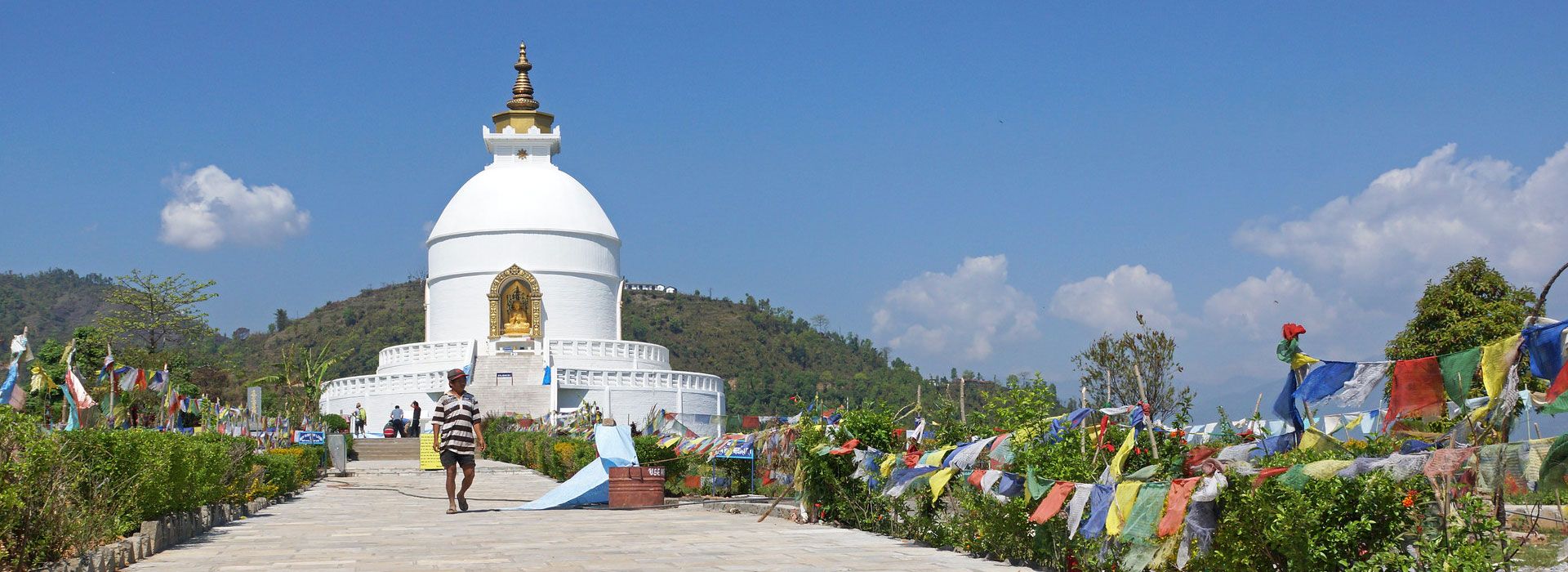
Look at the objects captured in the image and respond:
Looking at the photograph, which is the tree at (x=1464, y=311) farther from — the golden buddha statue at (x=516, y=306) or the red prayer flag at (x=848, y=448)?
the golden buddha statue at (x=516, y=306)

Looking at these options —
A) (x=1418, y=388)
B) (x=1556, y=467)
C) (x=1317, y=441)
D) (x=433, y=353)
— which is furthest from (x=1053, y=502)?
(x=433, y=353)

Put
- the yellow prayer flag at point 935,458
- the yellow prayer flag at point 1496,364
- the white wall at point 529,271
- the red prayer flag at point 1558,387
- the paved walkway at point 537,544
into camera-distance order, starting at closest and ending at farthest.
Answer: the red prayer flag at point 1558,387 < the yellow prayer flag at point 1496,364 < the paved walkway at point 537,544 < the yellow prayer flag at point 935,458 < the white wall at point 529,271

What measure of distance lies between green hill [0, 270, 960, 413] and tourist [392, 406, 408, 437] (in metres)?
30.8

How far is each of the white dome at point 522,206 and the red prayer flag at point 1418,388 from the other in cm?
4544

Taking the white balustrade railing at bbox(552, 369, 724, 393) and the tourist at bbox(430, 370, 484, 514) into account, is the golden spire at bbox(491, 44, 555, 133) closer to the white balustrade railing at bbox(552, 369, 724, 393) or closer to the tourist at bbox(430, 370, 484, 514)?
the white balustrade railing at bbox(552, 369, 724, 393)

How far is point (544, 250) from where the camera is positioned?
50.4 meters

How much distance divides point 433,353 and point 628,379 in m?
7.57

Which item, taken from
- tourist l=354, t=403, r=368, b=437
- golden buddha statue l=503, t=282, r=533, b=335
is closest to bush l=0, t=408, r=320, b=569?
tourist l=354, t=403, r=368, b=437

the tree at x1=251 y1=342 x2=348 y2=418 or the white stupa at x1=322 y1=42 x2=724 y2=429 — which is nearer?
the tree at x1=251 y1=342 x2=348 y2=418

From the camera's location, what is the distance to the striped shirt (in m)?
13.8

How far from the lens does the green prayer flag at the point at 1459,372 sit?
20.7 feet

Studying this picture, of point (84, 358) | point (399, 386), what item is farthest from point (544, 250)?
point (84, 358)

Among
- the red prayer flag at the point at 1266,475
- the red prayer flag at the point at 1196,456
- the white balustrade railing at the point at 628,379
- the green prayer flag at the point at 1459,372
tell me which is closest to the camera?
the green prayer flag at the point at 1459,372

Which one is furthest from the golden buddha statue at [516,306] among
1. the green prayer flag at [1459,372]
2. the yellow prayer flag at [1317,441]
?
the green prayer flag at [1459,372]
